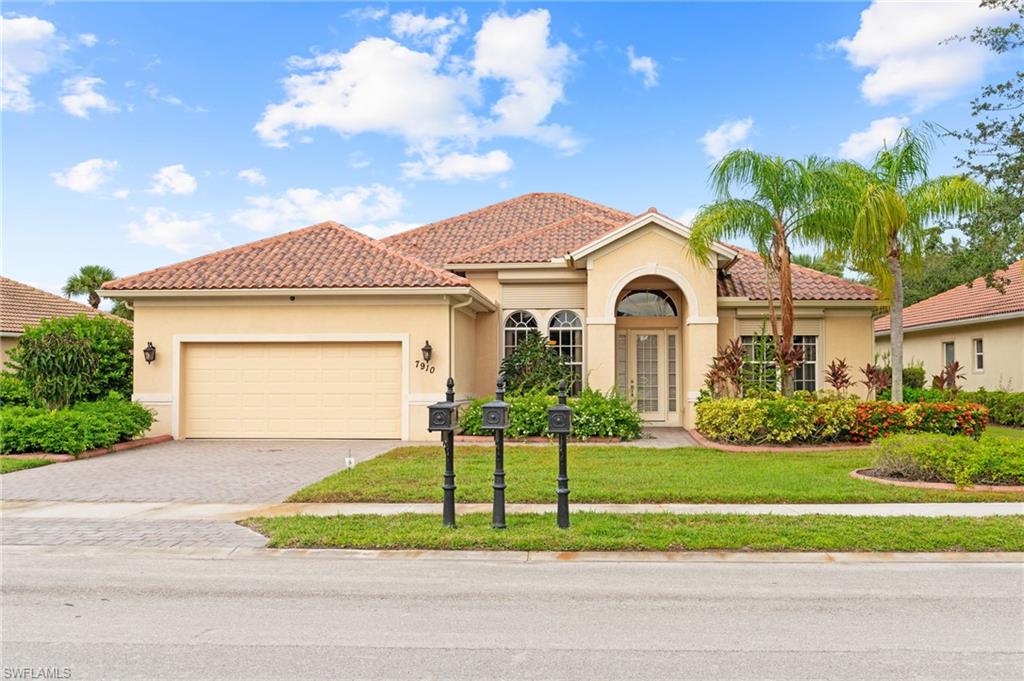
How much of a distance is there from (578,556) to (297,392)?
10958mm

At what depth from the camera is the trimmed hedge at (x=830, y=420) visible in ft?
47.8

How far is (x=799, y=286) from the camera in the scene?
61.5 ft

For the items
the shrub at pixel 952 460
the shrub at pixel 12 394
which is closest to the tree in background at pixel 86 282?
the shrub at pixel 12 394

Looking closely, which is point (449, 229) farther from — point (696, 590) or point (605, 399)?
point (696, 590)

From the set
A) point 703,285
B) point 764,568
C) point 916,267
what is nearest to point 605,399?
point 703,285

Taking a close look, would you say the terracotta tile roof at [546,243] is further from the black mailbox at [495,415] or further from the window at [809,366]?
the black mailbox at [495,415]

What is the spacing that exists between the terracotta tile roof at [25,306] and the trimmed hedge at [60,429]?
31.6ft

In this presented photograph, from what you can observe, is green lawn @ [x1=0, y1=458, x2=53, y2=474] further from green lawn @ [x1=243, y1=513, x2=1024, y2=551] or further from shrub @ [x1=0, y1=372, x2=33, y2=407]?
green lawn @ [x1=243, y1=513, x2=1024, y2=551]

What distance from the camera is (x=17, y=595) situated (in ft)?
19.8

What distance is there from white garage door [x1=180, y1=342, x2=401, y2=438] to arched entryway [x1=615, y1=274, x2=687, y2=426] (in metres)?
5.89

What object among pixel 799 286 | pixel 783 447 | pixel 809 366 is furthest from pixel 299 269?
pixel 809 366

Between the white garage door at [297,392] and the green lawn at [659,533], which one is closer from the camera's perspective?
the green lawn at [659,533]

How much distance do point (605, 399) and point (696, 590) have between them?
10.1 m

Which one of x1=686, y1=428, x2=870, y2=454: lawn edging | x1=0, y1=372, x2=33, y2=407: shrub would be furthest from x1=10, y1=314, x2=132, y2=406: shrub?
x1=686, y1=428, x2=870, y2=454: lawn edging
